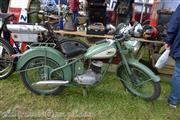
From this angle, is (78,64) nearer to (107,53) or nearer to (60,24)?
(107,53)

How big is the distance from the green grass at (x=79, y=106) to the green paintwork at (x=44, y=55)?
41cm

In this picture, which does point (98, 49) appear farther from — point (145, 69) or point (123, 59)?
point (145, 69)

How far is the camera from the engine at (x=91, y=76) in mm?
→ 3314

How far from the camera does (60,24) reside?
441 centimetres

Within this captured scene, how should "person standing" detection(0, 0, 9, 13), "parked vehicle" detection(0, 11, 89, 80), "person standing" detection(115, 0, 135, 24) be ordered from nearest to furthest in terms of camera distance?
"parked vehicle" detection(0, 11, 89, 80) < "person standing" detection(0, 0, 9, 13) < "person standing" detection(115, 0, 135, 24)

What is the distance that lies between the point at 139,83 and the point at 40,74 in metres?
1.41

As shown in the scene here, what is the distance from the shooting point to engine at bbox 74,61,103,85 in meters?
3.31

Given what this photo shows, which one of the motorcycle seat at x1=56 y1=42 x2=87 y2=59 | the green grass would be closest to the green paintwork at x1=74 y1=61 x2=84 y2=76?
the motorcycle seat at x1=56 y1=42 x2=87 y2=59

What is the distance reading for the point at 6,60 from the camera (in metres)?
3.69

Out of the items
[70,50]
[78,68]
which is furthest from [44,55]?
[78,68]

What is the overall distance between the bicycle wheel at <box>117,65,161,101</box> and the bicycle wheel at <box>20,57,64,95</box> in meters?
0.90

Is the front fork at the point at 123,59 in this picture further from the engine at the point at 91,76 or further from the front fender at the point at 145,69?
the engine at the point at 91,76

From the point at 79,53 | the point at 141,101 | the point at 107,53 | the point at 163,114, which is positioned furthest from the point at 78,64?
the point at 163,114

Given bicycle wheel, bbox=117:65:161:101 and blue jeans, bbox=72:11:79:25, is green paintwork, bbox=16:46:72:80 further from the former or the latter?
blue jeans, bbox=72:11:79:25
